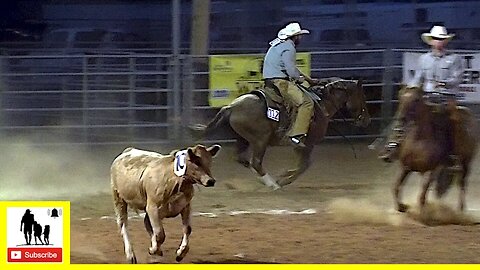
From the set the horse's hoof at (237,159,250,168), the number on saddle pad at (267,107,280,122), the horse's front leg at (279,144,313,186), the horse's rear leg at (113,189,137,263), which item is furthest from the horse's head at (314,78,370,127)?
the horse's rear leg at (113,189,137,263)

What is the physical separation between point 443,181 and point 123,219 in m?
1.86

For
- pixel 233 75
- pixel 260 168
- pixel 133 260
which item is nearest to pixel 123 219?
pixel 133 260

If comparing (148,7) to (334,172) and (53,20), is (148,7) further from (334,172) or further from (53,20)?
(334,172)

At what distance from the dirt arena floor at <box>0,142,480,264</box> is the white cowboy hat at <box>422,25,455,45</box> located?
26.1 inches

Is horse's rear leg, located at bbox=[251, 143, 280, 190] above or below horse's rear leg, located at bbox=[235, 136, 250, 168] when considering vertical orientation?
below

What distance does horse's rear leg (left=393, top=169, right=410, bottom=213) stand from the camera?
19.0 ft

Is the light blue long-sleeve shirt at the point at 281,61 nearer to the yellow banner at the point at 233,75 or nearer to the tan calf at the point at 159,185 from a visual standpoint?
the yellow banner at the point at 233,75

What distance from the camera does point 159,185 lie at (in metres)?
4.82

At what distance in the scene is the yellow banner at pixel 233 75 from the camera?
19.1ft

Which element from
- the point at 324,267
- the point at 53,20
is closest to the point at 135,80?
the point at 53,20

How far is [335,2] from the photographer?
5.53 metres

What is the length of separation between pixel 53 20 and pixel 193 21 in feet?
2.39

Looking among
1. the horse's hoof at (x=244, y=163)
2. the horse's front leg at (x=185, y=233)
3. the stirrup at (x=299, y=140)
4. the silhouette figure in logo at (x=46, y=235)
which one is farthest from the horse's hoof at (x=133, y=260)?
the stirrup at (x=299, y=140)

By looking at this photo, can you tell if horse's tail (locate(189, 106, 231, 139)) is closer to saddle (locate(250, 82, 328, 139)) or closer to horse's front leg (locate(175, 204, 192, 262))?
saddle (locate(250, 82, 328, 139))
